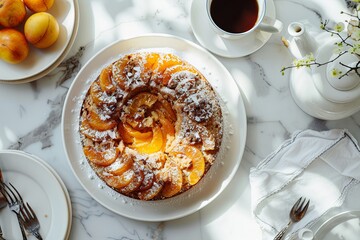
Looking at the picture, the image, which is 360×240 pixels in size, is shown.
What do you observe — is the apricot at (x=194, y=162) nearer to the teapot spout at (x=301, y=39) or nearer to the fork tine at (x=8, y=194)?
the teapot spout at (x=301, y=39)

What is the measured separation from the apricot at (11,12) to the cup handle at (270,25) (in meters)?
0.85

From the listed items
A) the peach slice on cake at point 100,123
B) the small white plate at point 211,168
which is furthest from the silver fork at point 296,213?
the peach slice on cake at point 100,123

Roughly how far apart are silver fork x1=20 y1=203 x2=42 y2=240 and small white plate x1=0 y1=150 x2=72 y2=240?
0.07ft

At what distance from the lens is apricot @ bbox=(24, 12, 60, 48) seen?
1920 millimetres

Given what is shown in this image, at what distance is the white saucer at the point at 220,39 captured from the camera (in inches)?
78.1

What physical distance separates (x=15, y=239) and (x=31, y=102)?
51 cm

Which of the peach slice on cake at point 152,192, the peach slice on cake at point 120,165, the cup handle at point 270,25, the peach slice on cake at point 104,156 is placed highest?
the cup handle at point 270,25

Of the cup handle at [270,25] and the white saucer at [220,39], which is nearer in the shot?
the cup handle at [270,25]

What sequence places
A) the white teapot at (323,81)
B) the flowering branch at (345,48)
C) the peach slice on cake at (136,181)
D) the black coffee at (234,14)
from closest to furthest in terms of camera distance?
the flowering branch at (345,48) < the white teapot at (323,81) < the peach slice on cake at (136,181) < the black coffee at (234,14)

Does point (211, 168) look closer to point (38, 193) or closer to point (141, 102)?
point (141, 102)

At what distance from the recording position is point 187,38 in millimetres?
2055

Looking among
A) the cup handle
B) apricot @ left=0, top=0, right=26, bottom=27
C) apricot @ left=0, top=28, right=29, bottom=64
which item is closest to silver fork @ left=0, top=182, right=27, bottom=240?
apricot @ left=0, top=28, right=29, bottom=64

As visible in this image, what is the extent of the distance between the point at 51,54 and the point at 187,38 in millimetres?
507

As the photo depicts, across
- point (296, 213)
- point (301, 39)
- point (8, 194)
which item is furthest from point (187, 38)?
point (8, 194)
